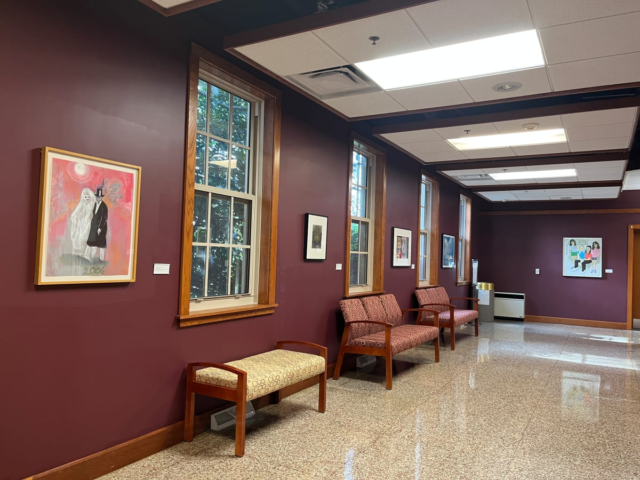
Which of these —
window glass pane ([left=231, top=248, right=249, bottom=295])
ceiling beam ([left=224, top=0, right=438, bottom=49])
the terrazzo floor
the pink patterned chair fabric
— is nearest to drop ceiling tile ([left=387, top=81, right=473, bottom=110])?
ceiling beam ([left=224, top=0, right=438, bottom=49])

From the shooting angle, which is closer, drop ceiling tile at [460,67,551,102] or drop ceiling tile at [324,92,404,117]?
drop ceiling tile at [460,67,551,102]

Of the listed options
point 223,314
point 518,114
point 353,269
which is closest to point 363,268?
point 353,269

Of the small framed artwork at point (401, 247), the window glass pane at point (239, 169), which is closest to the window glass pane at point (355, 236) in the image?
the small framed artwork at point (401, 247)

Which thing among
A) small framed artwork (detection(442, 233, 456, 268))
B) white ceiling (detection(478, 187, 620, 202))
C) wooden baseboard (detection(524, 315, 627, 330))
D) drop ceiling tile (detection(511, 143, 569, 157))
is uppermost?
drop ceiling tile (detection(511, 143, 569, 157))

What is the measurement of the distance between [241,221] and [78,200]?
162cm

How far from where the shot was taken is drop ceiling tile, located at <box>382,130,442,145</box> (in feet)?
18.6

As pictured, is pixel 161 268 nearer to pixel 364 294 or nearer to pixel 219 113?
pixel 219 113

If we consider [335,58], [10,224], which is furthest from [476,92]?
[10,224]

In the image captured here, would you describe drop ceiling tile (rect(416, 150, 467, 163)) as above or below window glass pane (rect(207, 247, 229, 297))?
above

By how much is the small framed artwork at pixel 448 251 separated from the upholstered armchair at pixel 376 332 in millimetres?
2783

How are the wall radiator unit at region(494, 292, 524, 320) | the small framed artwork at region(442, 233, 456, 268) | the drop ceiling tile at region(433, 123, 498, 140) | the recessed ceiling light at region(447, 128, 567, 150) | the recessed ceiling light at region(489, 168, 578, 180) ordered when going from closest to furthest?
the drop ceiling tile at region(433, 123, 498, 140) < the recessed ceiling light at region(447, 128, 567, 150) < the recessed ceiling light at region(489, 168, 578, 180) < the small framed artwork at region(442, 233, 456, 268) < the wall radiator unit at region(494, 292, 524, 320)

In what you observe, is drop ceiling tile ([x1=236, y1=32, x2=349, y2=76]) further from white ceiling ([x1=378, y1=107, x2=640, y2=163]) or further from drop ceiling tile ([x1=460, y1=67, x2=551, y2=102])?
white ceiling ([x1=378, y1=107, x2=640, y2=163])

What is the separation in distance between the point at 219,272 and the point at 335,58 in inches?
75.5

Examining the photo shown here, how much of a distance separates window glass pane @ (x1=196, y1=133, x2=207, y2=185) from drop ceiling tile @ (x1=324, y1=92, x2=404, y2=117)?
1411 mm
